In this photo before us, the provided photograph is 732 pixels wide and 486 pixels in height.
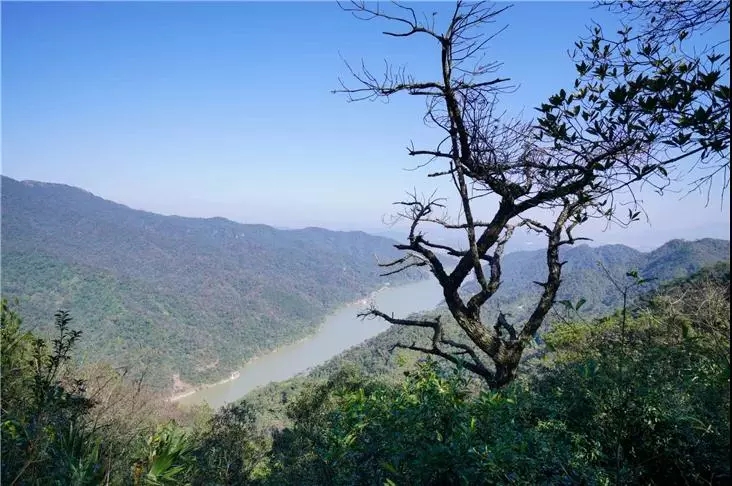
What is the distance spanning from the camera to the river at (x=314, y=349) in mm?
54812

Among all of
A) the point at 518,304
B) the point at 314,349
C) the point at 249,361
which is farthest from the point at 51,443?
the point at 249,361

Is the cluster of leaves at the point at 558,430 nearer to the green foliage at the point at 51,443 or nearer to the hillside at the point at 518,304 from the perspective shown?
the green foliage at the point at 51,443

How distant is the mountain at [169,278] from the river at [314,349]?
3203 millimetres

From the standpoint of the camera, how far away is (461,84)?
2.72 metres

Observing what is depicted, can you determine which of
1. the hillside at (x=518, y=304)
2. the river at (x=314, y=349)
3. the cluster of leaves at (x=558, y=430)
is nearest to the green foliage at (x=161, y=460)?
the cluster of leaves at (x=558, y=430)

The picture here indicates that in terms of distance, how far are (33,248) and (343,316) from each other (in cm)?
6985

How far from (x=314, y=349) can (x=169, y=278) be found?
6161 cm

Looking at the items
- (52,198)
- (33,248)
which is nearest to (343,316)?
(33,248)

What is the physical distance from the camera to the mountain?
65625 mm

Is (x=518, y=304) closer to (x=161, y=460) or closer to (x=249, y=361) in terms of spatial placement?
(x=161, y=460)

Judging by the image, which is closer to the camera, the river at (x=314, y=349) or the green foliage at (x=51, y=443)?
the green foliage at (x=51, y=443)

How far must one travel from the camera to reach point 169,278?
11262 centimetres

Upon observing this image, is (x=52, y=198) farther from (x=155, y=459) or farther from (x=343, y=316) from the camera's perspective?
(x=155, y=459)

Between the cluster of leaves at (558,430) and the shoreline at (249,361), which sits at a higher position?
the cluster of leaves at (558,430)
